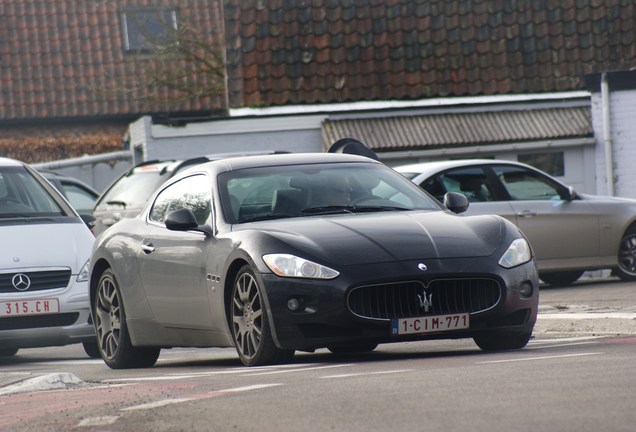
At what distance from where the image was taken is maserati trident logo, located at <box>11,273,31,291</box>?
12.8 metres

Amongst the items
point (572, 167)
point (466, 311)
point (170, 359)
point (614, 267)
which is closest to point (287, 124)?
point (572, 167)

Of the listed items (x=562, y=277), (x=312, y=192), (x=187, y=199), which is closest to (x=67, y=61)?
(x=562, y=277)

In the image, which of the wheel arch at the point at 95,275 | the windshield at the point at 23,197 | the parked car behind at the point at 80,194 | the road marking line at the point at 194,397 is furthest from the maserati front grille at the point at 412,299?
the parked car behind at the point at 80,194

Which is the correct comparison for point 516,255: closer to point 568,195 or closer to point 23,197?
point 23,197

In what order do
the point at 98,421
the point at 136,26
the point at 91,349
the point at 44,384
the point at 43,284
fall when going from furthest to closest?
1. the point at 136,26
2. the point at 91,349
3. the point at 43,284
4. the point at 44,384
5. the point at 98,421

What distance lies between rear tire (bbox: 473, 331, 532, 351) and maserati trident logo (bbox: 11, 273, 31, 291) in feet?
14.0

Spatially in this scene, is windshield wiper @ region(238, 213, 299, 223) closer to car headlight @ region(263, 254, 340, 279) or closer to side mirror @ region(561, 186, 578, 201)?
car headlight @ region(263, 254, 340, 279)

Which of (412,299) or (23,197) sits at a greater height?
(23,197)

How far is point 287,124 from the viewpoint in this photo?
2661cm

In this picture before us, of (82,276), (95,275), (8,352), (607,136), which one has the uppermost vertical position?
(95,275)

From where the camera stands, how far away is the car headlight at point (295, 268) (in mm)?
9273

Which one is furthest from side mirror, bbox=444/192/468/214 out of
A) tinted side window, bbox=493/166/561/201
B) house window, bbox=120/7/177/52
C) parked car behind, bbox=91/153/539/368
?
house window, bbox=120/7/177/52

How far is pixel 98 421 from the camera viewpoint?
278 inches

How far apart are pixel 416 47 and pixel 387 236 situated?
2022 cm
